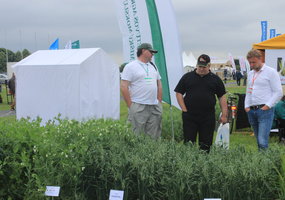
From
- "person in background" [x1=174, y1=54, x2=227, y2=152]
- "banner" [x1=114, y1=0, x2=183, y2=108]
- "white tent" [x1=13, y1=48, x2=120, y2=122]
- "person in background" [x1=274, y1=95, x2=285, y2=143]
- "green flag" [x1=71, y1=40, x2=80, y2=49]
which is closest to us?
"person in background" [x1=174, y1=54, x2=227, y2=152]

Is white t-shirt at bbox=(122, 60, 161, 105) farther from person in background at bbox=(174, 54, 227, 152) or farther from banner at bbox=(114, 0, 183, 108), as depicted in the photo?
banner at bbox=(114, 0, 183, 108)

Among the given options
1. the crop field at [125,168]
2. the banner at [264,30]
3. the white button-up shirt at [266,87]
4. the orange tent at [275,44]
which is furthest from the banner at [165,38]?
the banner at [264,30]

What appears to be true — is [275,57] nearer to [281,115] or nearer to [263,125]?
[281,115]

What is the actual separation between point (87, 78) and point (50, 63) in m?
0.95

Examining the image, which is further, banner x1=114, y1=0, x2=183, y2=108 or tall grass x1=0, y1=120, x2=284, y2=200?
banner x1=114, y1=0, x2=183, y2=108

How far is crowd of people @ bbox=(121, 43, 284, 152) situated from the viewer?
486 cm

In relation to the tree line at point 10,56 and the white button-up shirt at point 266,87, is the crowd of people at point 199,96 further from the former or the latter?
the tree line at point 10,56

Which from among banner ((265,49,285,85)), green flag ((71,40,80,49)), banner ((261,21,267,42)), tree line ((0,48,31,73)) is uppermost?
tree line ((0,48,31,73))

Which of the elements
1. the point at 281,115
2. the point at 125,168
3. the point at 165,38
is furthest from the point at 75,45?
the point at 125,168

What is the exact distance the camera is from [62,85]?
28.2ft

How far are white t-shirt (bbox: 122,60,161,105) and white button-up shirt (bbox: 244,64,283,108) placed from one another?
1.42 metres

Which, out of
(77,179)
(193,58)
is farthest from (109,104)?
(193,58)

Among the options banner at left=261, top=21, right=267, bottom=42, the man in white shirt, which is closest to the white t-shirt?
the man in white shirt

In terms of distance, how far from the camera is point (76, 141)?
3.41 metres
